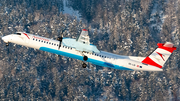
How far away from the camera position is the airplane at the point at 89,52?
2516 inches

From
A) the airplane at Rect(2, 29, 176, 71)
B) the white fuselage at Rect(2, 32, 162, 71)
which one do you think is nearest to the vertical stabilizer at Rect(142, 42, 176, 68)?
the airplane at Rect(2, 29, 176, 71)

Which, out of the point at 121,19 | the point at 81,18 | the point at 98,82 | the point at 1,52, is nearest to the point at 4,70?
the point at 1,52

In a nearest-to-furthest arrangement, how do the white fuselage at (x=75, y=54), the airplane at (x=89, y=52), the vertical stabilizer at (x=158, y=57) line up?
the airplane at (x=89, y=52) → the white fuselage at (x=75, y=54) → the vertical stabilizer at (x=158, y=57)

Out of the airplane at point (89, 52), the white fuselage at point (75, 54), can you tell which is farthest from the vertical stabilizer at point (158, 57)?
the white fuselage at point (75, 54)

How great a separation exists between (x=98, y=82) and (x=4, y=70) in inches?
1583

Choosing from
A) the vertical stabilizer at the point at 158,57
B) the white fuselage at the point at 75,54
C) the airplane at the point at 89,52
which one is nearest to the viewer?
the airplane at the point at 89,52

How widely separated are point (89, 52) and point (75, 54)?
2.75 metres

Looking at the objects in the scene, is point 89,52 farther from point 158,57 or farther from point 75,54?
point 158,57

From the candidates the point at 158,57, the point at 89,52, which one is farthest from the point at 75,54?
the point at 158,57

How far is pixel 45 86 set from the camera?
459ft

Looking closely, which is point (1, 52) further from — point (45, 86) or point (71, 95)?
point (71, 95)

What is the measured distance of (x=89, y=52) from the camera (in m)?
64.8

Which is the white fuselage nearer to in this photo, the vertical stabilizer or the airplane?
the airplane

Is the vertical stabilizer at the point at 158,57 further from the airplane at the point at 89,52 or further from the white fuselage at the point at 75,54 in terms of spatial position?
the white fuselage at the point at 75,54
